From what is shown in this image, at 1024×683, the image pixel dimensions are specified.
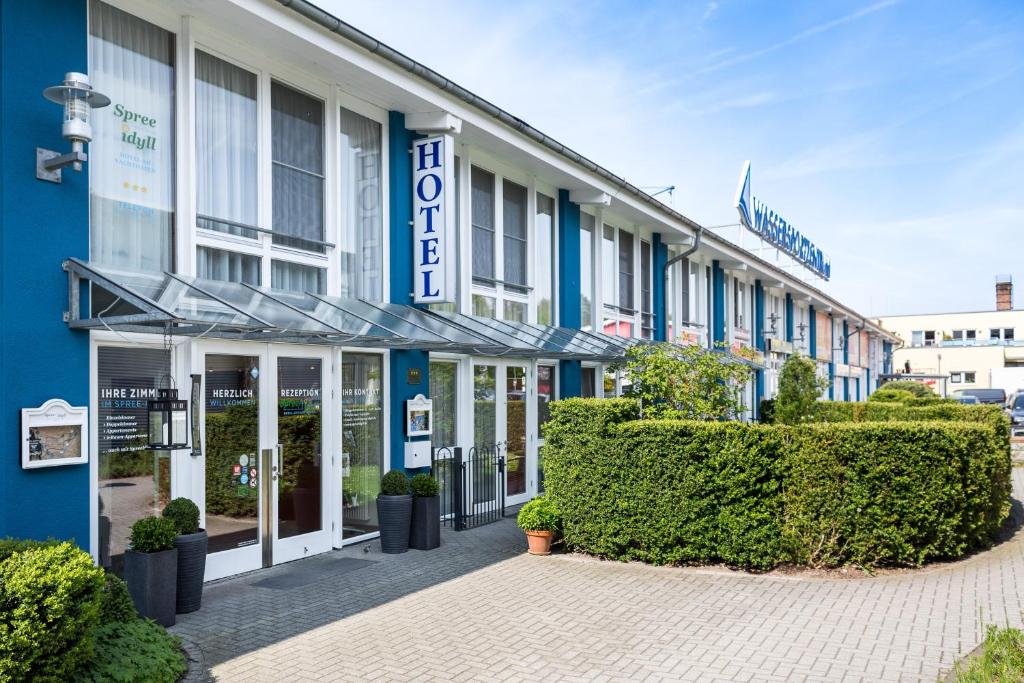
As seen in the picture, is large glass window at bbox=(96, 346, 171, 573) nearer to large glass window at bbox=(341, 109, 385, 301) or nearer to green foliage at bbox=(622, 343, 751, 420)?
large glass window at bbox=(341, 109, 385, 301)

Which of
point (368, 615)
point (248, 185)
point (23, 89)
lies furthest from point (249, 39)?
point (368, 615)

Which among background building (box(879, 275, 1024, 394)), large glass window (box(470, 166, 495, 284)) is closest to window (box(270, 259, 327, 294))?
large glass window (box(470, 166, 495, 284))

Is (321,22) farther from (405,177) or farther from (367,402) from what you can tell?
(367,402)

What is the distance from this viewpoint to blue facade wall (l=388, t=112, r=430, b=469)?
1012 cm

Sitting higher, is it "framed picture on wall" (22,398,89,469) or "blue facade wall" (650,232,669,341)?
"blue facade wall" (650,232,669,341)

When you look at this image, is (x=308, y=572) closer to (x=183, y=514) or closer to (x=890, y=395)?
(x=183, y=514)

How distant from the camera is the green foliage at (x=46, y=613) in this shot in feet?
13.9

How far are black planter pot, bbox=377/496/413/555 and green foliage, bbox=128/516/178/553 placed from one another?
3012mm

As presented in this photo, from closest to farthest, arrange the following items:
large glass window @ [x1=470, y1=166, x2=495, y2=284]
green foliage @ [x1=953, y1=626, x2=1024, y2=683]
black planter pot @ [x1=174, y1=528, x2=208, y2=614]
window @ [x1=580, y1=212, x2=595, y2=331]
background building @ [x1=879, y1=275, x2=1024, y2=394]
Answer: green foliage @ [x1=953, y1=626, x2=1024, y2=683], black planter pot @ [x1=174, y1=528, x2=208, y2=614], large glass window @ [x1=470, y1=166, x2=495, y2=284], window @ [x1=580, y1=212, x2=595, y2=331], background building @ [x1=879, y1=275, x2=1024, y2=394]

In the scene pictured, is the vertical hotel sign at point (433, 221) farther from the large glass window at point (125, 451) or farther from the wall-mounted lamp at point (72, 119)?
the wall-mounted lamp at point (72, 119)

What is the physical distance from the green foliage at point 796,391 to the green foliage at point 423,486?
9.66m

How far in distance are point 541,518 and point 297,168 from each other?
4745 millimetres

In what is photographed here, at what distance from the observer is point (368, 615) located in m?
6.78

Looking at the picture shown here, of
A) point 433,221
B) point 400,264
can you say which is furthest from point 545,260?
point 400,264
